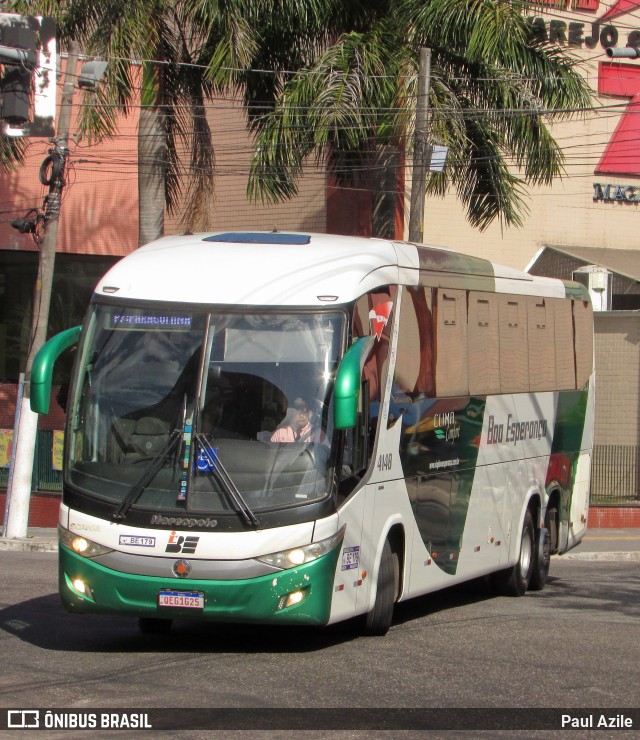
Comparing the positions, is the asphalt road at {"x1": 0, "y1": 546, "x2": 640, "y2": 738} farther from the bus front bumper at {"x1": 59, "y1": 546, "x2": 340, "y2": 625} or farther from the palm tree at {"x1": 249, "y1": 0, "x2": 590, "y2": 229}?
the palm tree at {"x1": 249, "y1": 0, "x2": 590, "y2": 229}

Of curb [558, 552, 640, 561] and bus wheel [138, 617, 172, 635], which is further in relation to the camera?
curb [558, 552, 640, 561]

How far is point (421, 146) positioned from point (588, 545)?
7296 millimetres

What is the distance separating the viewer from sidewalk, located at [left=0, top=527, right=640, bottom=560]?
792 inches

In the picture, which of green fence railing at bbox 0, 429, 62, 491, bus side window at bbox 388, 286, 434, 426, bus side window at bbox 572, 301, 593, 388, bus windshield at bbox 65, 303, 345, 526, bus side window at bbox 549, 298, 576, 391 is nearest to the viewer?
bus windshield at bbox 65, 303, 345, 526

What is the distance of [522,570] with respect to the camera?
1442cm

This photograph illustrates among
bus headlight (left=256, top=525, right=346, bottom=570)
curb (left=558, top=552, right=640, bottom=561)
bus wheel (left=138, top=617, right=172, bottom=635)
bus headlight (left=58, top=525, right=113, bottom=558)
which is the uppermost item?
bus headlight (left=256, top=525, right=346, bottom=570)

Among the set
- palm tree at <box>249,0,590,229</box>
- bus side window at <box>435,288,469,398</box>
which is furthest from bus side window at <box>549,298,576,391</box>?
palm tree at <box>249,0,590,229</box>

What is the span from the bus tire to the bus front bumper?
5.40 meters

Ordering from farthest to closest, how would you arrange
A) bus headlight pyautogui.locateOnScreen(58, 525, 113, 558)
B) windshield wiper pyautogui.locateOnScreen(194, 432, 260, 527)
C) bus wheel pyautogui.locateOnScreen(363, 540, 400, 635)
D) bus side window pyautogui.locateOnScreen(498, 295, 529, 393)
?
bus side window pyautogui.locateOnScreen(498, 295, 529, 393) < bus wheel pyautogui.locateOnScreen(363, 540, 400, 635) < bus headlight pyautogui.locateOnScreen(58, 525, 113, 558) < windshield wiper pyautogui.locateOnScreen(194, 432, 260, 527)

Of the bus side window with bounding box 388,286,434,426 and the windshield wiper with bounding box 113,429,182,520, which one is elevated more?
the bus side window with bounding box 388,286,434,426

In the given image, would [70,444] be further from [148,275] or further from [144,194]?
[144,194]

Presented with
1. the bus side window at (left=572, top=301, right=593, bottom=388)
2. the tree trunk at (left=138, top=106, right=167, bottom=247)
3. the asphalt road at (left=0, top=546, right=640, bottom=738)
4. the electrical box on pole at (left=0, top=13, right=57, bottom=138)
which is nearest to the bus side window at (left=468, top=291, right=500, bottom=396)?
the asphalt road at (left=0, top=546, right=640, bottom=738)

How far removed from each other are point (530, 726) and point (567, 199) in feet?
84.2

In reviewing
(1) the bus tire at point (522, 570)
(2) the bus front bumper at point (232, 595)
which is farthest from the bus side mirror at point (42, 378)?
(1) the bus tire at point (522, 570)
